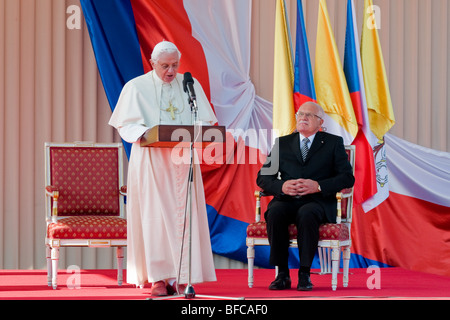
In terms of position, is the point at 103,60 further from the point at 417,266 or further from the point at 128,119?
the point at 417,266

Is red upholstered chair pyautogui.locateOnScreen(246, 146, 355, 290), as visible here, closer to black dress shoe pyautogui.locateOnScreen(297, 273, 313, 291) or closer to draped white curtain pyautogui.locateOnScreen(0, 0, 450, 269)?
black dress shoe pyautogui.locateOnScreen(297, 273, 313, 291)

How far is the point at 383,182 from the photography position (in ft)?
22.2

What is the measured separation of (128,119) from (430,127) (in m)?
4.05

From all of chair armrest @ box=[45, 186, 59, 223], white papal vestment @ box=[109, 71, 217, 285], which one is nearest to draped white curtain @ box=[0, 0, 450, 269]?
chair armrest @ box=[45, 186, 59, 223]

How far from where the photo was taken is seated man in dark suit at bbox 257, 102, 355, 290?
490 centimetres

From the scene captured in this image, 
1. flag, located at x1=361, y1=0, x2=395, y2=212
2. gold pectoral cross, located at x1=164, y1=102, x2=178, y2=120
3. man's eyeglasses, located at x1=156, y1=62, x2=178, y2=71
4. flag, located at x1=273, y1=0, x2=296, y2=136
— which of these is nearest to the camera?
man's eyeglasses, located at x1=156, y1=62, x2=178, y2=71

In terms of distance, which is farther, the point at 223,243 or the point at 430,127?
the point at 430,127

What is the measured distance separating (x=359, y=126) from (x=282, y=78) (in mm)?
801

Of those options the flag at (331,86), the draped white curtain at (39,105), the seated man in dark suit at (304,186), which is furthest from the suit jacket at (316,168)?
the draped white curtain at (39,105)

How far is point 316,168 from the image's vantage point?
5.24 metres

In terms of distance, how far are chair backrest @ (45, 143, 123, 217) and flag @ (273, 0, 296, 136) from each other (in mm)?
1537

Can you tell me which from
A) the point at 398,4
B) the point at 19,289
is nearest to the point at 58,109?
the point at 19,289

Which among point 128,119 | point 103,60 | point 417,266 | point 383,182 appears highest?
point 103,60

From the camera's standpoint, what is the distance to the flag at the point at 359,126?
6480 mm
